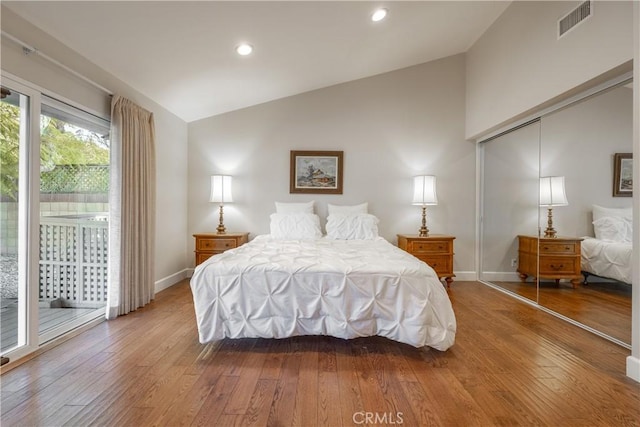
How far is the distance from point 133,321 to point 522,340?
339 centimetres

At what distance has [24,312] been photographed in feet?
6.37

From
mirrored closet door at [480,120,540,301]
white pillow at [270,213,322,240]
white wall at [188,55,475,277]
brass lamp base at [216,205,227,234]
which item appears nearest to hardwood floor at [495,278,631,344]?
mirrored closet door at [480,120,540,301]

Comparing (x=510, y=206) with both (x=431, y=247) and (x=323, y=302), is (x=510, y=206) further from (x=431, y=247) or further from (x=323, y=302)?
(x=323, y=302)

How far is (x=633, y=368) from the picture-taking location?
1.73 metres

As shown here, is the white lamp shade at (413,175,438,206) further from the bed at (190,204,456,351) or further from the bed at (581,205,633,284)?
the bed at (190,204,456,351)

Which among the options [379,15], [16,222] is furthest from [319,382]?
[379,15]

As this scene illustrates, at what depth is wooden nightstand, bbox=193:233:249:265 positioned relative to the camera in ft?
12.2

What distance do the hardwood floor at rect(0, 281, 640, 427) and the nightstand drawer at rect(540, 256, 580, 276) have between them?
26.2 inches

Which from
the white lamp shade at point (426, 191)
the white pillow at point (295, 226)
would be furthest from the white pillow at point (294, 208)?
the white lamp shade at point (426, 191)

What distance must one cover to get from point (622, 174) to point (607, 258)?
2.36ft

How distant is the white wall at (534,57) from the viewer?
2.06 metres

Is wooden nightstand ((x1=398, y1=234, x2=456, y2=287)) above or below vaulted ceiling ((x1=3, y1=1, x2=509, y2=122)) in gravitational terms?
below

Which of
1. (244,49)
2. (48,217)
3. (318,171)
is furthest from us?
(318,171)

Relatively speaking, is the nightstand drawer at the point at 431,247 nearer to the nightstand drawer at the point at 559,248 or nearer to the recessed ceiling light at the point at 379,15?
the nightstand drawer at the point at 559,248
